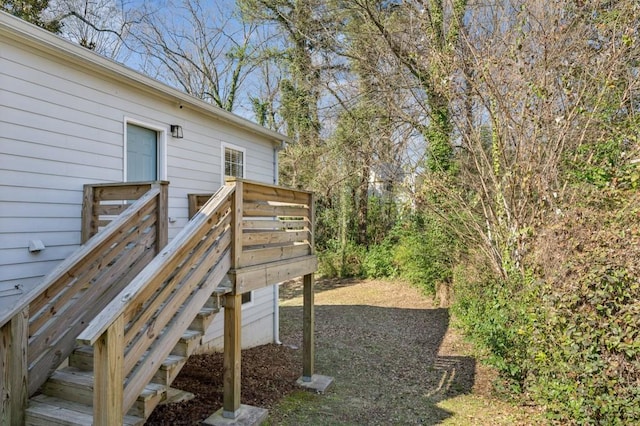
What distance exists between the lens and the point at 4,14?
339 centimetres

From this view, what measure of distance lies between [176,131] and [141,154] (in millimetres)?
631

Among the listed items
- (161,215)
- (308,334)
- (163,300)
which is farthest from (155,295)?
(308,334)

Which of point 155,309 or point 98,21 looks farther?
point 98,21

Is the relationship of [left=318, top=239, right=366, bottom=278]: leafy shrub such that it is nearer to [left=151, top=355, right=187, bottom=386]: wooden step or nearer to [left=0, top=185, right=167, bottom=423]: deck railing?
[left=0, top=185, right=167, bottom=423]: deck railing

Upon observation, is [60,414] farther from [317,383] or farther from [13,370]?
[317,383]

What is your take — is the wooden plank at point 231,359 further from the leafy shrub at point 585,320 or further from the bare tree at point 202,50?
the bare tree at point 202,50

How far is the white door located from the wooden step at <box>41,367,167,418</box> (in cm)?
251

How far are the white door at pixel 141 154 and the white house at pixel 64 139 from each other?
0.01 meters

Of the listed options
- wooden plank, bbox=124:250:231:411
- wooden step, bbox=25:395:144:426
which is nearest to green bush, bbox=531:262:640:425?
wooden plank, bbox=124:250:231:411

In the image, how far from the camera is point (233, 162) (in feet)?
23.0

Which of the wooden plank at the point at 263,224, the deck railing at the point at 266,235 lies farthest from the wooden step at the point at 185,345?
the wooden plank at the point at 263,224

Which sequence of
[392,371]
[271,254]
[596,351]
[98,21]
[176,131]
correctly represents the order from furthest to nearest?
[98,21] → [392,371] → [176,131] → [271,254] → [596,351]

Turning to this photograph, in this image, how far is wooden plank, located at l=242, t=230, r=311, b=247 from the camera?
435 cm

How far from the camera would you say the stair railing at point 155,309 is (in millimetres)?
2453
